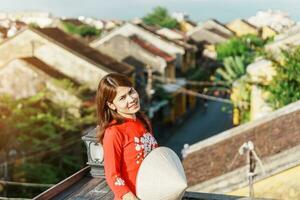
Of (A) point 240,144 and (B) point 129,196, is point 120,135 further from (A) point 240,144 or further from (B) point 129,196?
(A) point 240,144

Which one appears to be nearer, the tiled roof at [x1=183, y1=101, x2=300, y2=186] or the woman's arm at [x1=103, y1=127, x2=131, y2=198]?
the woman's arm at [x1=103, y1=127, x2=131, y2=198]

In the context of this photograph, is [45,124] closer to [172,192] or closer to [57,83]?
[57,83]

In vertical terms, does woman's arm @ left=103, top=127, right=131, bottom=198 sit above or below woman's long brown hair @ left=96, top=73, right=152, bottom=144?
below

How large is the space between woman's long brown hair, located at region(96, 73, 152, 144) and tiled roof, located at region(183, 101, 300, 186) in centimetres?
608

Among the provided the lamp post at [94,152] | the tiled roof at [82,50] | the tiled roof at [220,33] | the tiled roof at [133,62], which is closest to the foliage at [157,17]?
the tiled roof at [220,33]

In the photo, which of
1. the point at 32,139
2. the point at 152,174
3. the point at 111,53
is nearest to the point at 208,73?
the point at 111,53

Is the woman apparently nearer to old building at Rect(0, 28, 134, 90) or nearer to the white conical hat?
the white conical hat

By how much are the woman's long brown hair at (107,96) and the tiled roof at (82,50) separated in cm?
2190

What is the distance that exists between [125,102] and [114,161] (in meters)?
0.46

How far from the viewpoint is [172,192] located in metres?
4.01

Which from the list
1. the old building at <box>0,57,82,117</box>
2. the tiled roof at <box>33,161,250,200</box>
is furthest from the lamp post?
the old building at <box>0,57,82,117</box>

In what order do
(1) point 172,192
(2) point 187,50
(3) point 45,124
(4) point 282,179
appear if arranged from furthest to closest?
(2) point 187,50 → (3) point 45,124 → (4) point 282,179 → (1) point 172,192

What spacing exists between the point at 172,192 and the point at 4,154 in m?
15.5

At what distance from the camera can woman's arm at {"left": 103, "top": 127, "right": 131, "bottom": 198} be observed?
4.09 metres
